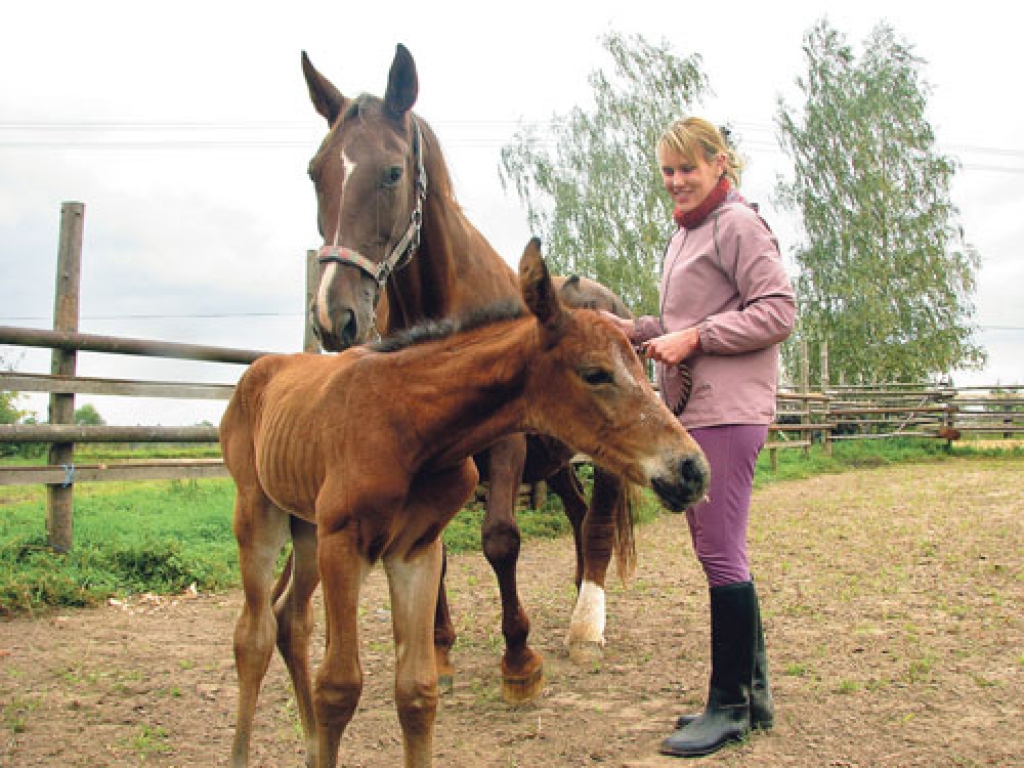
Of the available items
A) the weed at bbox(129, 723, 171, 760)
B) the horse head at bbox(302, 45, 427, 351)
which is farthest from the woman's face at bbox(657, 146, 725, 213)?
the weed at bbox(129, 723, 171, 760)

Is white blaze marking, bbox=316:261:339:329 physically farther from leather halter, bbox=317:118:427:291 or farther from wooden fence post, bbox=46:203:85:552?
wooden fence post, bbox=46:203:85:552

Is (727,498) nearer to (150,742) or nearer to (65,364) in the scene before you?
(150,742)

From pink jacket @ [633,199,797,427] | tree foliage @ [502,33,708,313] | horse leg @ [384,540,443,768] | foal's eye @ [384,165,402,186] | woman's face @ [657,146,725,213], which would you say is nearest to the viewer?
horse leg @ [384,540,443,768]

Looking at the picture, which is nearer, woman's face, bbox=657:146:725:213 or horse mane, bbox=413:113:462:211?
woman's face, bbox=657:146:725:213

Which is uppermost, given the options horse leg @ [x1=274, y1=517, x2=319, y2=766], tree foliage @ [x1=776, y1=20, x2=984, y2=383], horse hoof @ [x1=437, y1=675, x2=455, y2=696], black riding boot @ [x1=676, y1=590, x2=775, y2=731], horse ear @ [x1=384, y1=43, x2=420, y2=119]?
tree foliage @ [x1=776, y1=20, x2=984, y2=383]

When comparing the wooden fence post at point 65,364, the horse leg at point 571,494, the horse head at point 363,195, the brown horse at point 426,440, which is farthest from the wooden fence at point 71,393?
the brown horse at point 426,440

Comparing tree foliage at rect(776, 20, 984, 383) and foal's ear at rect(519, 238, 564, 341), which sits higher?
tree foliage at rect(776, 20, 984, 383)

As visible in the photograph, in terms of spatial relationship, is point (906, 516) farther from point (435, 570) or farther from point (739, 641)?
point (435, 570)

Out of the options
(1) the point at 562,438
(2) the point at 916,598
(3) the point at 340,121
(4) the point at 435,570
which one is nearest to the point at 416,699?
(4) the point at 435,570

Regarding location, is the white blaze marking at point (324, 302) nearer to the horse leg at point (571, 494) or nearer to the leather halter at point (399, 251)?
the leather halter at point (399, 251)

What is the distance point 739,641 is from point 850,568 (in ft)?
12.3

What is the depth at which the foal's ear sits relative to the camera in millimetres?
2441

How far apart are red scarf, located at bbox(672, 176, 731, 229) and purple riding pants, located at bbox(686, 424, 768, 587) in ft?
2.80

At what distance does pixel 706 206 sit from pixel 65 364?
5263 millimetres
